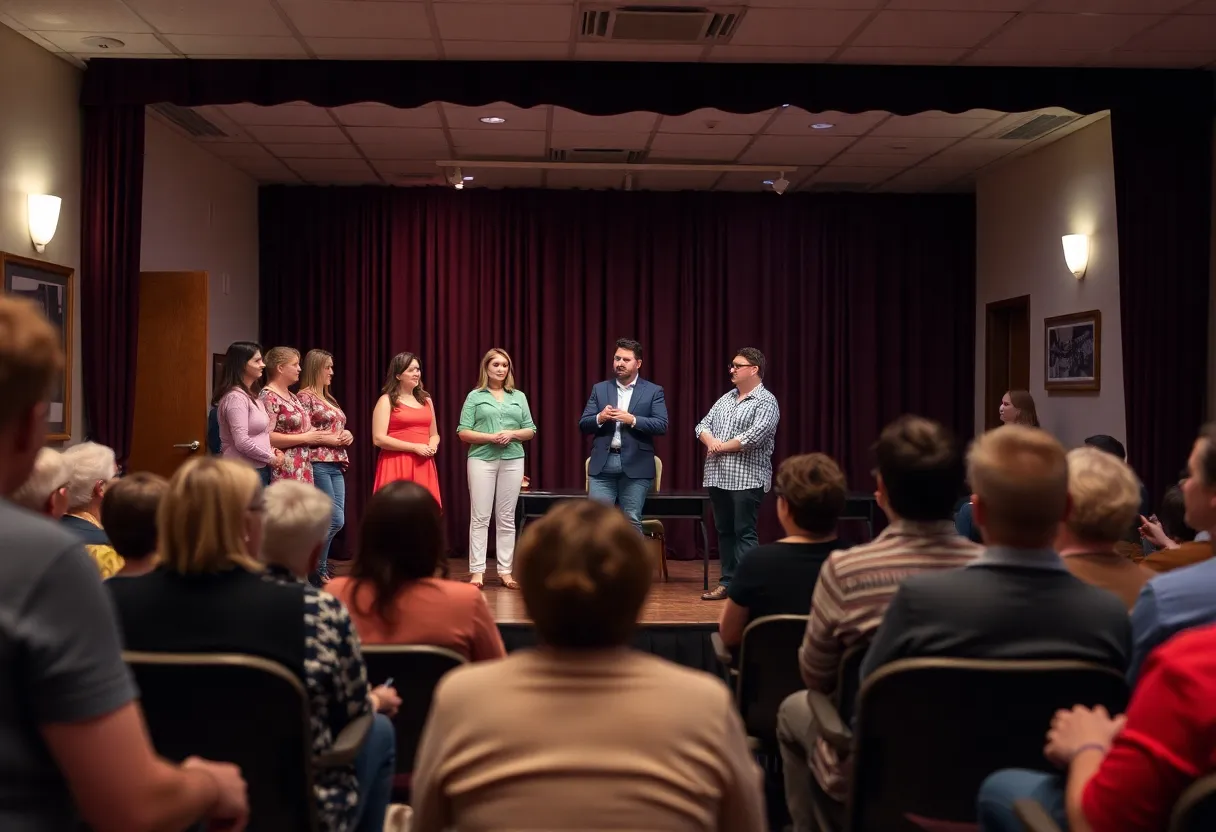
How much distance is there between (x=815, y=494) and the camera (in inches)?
121

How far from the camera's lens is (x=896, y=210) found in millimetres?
9273

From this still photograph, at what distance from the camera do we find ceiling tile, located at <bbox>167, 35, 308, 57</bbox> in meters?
5.39

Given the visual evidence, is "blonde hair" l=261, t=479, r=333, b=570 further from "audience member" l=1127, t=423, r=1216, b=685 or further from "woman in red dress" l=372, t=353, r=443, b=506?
"woman in red dress" l=372, t=353, r=443, b=506

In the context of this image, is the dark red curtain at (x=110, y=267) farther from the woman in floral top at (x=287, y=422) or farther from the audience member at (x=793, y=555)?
the audience member at (x=793, y=555)

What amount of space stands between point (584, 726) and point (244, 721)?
878mm

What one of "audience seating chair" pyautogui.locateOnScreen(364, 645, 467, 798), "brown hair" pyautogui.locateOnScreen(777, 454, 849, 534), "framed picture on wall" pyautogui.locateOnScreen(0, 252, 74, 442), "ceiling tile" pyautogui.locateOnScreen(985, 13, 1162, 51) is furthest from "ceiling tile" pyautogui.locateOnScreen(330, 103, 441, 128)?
"audience seating chair" pyautogui.locateOnScreen(364, 645, 467, 798)

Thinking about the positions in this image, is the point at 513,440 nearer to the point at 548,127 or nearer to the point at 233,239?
the point at 548,127

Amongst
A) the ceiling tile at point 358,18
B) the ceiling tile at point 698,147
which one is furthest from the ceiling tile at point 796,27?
the ceiling tile at point 698,147

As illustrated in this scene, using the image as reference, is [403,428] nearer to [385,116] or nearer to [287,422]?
[287,422]

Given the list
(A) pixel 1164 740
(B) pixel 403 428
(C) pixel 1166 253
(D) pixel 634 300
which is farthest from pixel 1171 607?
(D) pixel 634 300

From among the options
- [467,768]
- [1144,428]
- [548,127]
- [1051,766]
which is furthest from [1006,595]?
[548,127]

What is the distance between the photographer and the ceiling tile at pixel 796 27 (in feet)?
16.5

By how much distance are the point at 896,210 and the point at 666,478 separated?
2879mm

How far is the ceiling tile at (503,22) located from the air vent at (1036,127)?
3.15 metres
